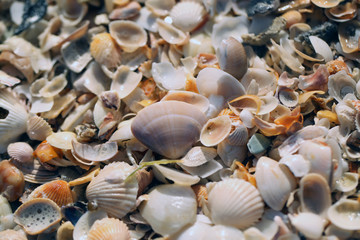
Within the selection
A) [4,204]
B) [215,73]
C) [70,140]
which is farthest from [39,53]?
[215,73]

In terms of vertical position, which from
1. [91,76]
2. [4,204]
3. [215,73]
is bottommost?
[4,204]

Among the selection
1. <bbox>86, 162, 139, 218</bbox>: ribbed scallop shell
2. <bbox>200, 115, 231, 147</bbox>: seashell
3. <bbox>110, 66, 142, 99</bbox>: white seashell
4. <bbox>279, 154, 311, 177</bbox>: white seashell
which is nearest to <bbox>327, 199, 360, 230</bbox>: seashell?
<bbox>279, 154, 311, 177</bbox>: white seashell

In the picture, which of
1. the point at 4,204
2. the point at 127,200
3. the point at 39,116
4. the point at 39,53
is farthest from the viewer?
the point at 39,53

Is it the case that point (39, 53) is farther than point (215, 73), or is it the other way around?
point (39, 53)

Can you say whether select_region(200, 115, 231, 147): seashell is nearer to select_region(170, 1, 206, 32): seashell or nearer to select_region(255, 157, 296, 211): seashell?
select_region(255, 157, 296, 211): seashell

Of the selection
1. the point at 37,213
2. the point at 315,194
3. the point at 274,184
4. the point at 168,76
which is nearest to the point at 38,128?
the point at 37,213

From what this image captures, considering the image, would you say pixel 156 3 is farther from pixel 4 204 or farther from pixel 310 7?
pixel 4 204

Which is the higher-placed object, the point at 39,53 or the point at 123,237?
the point at 39,53

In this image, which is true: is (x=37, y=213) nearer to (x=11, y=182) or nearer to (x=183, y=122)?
(x=11, y=182)

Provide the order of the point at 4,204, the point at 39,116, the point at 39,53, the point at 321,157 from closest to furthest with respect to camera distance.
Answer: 1. the point at 321,157
2. the point at 4,204
3. the point at 39,116
4. the point at 39,53
